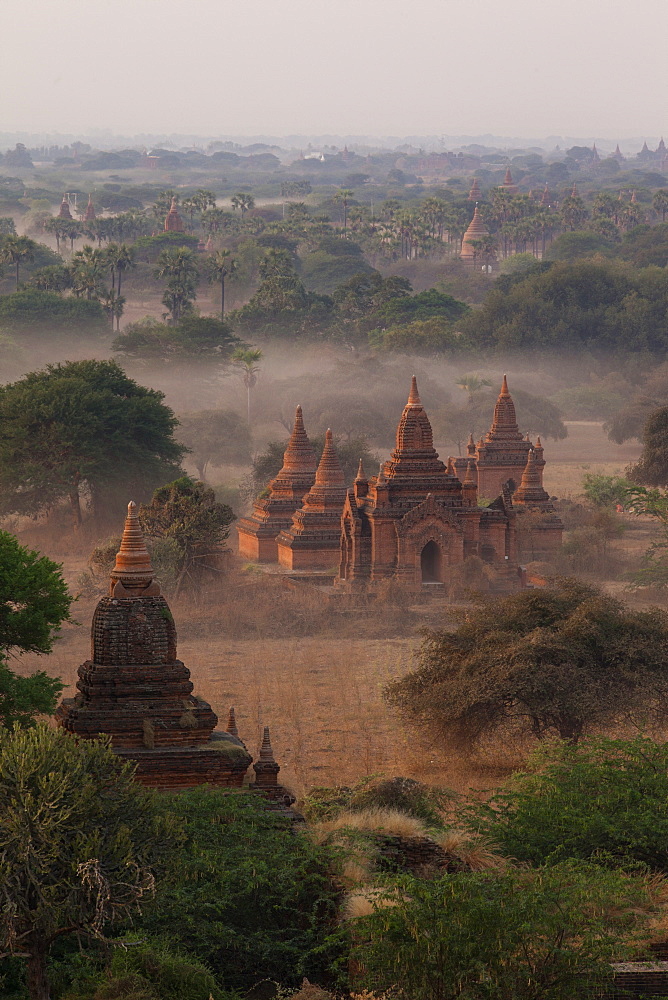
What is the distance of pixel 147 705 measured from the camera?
63.8 feet

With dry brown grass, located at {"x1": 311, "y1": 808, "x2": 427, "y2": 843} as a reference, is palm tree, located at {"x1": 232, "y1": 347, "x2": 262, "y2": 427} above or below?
below

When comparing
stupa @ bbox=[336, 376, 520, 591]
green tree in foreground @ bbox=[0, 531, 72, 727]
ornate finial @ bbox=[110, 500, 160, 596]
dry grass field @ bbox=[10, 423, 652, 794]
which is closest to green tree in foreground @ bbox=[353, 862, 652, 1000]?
ornate finial @ bbox=[110, 500, 160, 596]

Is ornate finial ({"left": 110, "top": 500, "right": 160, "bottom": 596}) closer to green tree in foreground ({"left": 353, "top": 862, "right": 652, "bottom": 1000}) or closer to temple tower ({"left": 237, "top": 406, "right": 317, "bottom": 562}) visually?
green tree in foreground ({"left": 353, "top": 862, "right": 652, "bottom": 1000})

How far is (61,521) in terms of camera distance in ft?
170

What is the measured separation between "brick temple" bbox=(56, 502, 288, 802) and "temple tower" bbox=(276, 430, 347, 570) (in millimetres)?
23382

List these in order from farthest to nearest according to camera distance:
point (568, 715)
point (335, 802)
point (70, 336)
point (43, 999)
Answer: point (70, 336) → point (568, 715) → point (335, 802) → point (43, 999)

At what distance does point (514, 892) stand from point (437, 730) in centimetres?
1185

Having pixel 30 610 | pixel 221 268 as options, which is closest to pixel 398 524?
pixel 30 610

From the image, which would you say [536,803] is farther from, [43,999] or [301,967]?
[43,999]

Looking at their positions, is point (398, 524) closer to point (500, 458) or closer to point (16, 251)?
point (500, 458)

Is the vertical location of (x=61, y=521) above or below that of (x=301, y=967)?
below

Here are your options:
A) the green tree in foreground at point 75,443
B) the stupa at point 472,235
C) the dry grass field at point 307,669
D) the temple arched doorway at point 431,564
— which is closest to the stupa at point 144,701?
the dry grass field at point 307,669

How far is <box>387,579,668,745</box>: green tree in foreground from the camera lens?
25.9 meters

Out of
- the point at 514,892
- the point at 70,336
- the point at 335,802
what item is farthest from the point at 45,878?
the point at 70,336
